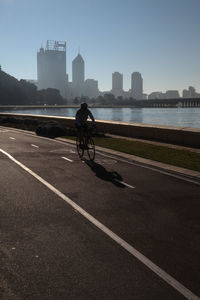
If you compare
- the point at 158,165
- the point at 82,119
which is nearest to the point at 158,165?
the point at 158,165

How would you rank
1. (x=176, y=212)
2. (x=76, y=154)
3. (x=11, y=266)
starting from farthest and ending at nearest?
(x=76, y=154) → (x=176, y=212) → (x=11, y=266)

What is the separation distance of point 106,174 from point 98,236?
4.49 meters

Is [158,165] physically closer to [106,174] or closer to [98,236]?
[106,174]

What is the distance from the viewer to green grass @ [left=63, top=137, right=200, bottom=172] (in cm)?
1085

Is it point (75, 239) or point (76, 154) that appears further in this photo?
point (76, 154)

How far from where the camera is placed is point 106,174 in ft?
31.2

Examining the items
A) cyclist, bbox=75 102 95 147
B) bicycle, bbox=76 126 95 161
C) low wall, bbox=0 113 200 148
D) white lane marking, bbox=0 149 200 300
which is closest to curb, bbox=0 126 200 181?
bicycle, bbox=76 126 95 161

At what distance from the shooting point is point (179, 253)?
4.54 metres

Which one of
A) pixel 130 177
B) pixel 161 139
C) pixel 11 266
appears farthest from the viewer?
pixel 161 139

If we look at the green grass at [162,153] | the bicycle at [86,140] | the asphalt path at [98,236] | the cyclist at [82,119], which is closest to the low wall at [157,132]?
the green grass at [162,153]

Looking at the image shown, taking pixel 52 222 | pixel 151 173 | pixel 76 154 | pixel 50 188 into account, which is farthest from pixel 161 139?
pixel 52 222

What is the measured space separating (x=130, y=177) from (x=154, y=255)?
472 centimetres

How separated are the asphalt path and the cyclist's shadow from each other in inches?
1.1

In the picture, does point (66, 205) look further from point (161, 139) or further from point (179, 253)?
point (161, 139)
